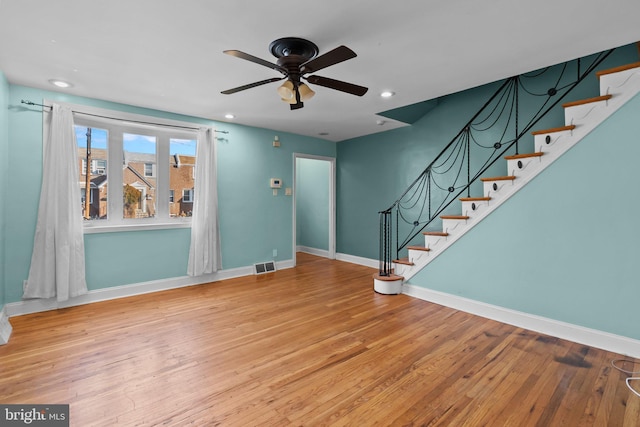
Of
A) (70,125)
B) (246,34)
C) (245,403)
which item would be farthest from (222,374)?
(70,125)

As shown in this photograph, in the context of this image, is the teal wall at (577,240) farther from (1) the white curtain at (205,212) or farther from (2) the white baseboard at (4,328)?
(2) the white baseboard at (4,328)

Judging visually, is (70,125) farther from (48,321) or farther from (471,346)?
(471,346)

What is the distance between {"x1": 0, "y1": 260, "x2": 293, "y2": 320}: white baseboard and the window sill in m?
0.78

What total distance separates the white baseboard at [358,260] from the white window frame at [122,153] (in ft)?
10.8

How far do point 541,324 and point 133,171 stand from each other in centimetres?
537

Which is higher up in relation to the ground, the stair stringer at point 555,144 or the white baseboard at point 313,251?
the stair stringer at point 555,144

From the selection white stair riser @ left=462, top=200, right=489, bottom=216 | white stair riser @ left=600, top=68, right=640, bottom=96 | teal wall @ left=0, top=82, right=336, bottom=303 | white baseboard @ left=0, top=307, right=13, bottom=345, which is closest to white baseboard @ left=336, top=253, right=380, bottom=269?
teal wall @ left=0, top=82, right=336, bottom=303

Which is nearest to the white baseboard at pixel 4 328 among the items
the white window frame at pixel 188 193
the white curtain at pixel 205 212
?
the white curtain at pixel 205 212

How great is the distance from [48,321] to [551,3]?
537cm

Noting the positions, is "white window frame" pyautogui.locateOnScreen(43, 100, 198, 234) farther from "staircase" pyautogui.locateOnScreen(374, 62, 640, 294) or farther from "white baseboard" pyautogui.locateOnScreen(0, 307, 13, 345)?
"staircase" pyautogui.locateOnScreen(374, 62, 640, 294)

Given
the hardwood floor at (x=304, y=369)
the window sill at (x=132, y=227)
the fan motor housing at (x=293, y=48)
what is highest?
the fan motor housing at (x=293, y=48)

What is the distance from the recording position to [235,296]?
12.9 feet

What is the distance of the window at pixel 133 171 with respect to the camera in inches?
147

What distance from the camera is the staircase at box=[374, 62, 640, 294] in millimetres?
2529
